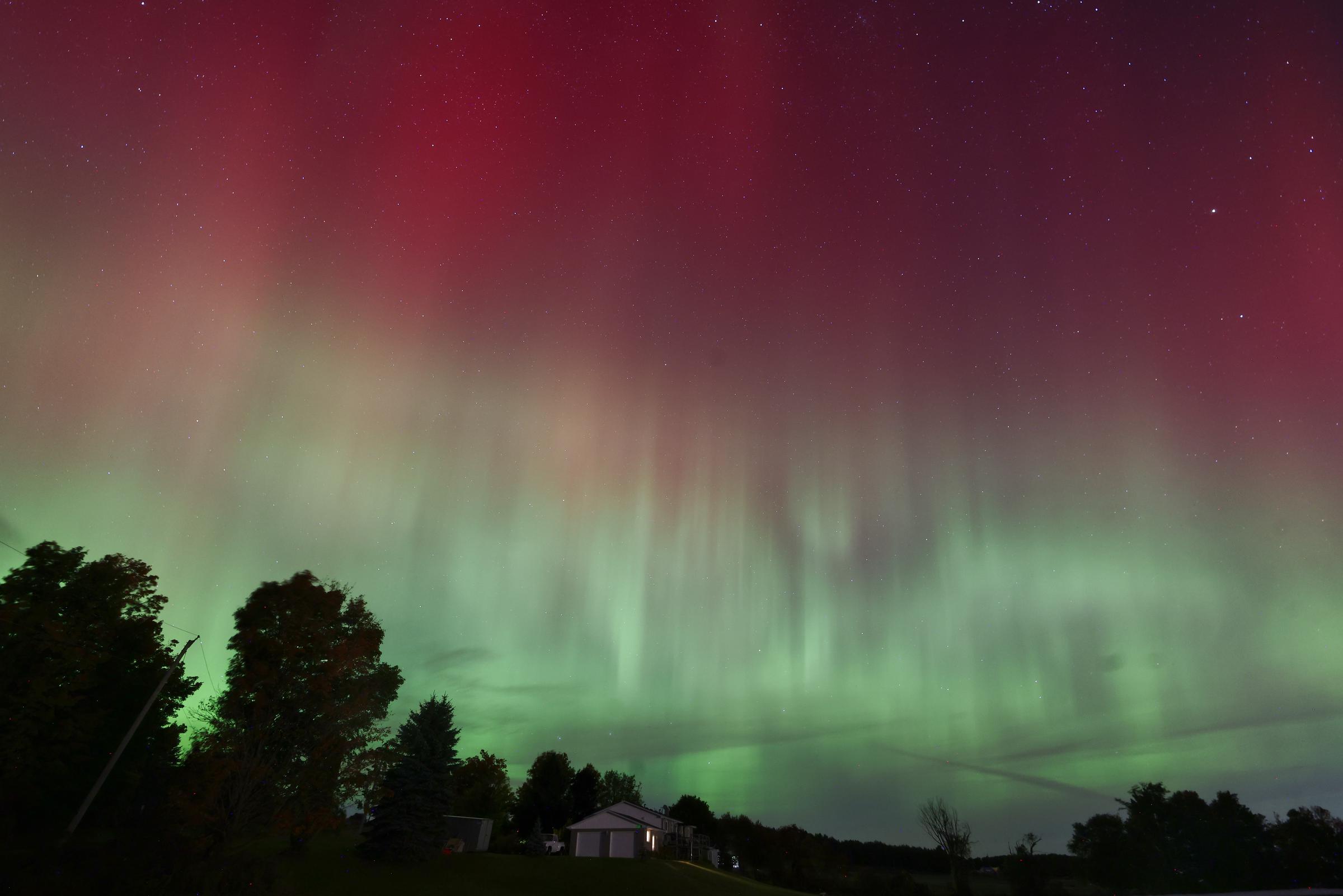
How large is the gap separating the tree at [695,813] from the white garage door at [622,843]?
4305cm

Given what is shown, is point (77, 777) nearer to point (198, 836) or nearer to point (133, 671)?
point (133, 671)

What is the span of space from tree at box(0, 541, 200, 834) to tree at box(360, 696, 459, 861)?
1806 centimetres

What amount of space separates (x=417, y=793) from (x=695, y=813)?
215ft

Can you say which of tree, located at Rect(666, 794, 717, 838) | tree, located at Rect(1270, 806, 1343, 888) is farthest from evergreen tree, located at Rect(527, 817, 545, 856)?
tree, located at Rect(1270, 806, 1343, 888)

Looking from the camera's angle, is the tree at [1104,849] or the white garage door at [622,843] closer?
the white garage door at [622,843]

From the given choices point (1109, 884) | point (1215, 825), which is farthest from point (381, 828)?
point (1215, 825)

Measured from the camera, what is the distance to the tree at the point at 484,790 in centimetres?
7038

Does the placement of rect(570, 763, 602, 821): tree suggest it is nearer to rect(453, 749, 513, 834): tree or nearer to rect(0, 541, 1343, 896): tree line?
rect(453, 749, 513, 834): tree

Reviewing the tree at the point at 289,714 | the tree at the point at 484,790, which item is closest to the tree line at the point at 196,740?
the tree at the point at 289,714

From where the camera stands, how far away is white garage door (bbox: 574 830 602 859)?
2191 inches

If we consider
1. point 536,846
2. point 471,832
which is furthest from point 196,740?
point 536,846

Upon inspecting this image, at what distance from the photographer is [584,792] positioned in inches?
3344

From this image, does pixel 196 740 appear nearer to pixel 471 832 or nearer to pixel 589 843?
pixel 471 832

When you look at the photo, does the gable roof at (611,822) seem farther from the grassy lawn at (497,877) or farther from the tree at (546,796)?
the tree at (546,796)
